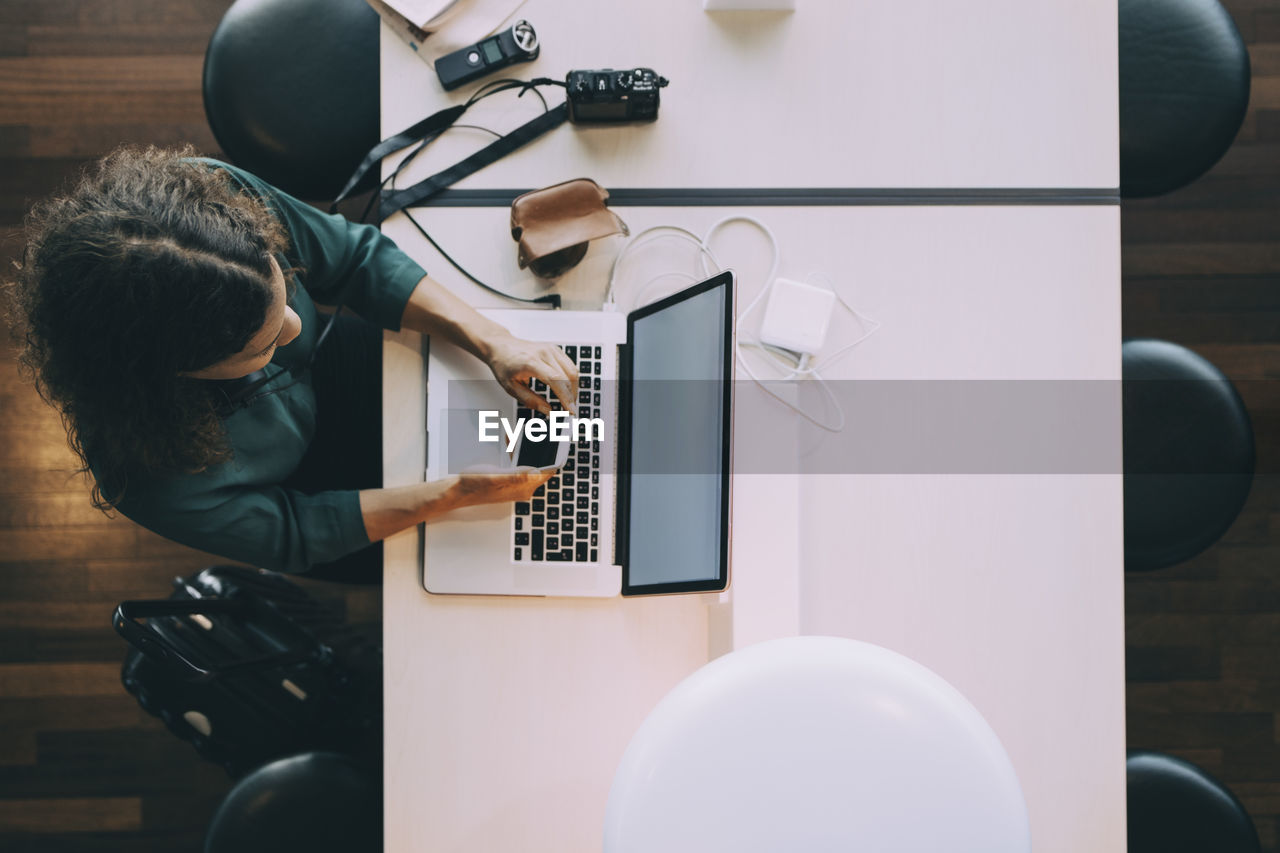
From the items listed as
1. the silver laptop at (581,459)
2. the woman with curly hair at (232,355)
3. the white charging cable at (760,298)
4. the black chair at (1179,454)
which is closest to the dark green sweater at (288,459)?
the woman with curly hair at (232,355)

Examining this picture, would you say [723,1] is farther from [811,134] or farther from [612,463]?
[612,463]

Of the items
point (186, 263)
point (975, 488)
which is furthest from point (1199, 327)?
point (186, 263)

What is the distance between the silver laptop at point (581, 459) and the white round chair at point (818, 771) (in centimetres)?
36

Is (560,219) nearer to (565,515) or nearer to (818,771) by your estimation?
(565,515)

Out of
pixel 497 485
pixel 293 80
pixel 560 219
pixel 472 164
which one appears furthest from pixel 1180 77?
pixel 293 80

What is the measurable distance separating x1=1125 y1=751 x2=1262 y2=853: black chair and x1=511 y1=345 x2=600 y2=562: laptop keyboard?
0.97 metres

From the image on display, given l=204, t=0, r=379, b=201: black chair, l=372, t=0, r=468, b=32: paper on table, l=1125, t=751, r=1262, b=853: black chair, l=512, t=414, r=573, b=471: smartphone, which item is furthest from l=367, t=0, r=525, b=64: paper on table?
l=1125, t=751, r=1262, b=853: black chair

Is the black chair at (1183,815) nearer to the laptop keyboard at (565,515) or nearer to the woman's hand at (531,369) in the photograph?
the laptop keyboard at (565,515)

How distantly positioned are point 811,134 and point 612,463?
0.60m

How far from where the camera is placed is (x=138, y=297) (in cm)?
87

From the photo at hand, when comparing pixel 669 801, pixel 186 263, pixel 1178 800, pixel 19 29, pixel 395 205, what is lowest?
pixel 1178 800

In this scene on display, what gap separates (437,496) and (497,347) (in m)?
0.23

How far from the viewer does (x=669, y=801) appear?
2.35 ft

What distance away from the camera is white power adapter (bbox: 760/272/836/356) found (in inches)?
47.9
